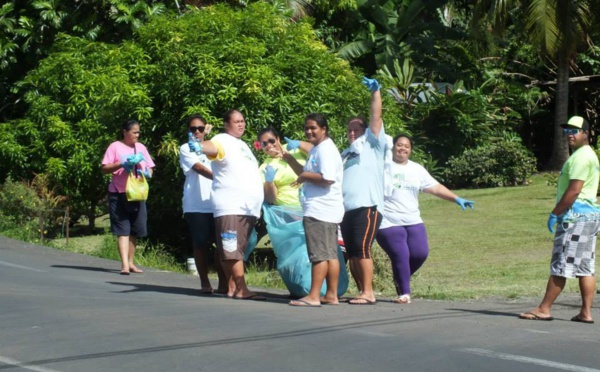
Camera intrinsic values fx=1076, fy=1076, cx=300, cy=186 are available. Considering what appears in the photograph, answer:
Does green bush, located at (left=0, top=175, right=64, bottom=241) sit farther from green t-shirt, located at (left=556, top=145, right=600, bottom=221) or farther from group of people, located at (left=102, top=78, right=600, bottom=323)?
green t-shirt, located at (left=556, top=145, right=600, bottom=221)

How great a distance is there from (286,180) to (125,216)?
2494mm

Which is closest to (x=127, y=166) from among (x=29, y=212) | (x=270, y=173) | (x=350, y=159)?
(x=270, y=173)

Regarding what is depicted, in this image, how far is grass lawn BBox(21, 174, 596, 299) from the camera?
12086 millimetres

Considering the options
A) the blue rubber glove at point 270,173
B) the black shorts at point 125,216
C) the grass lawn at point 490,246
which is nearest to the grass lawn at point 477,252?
the grass lawn at point 490,246

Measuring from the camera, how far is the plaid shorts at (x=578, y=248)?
8.70m

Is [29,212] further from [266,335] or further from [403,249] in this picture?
[266,335]

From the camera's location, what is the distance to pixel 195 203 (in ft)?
35.7

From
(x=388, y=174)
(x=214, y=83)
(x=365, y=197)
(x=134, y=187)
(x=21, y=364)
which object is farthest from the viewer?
(x=214, y=83)

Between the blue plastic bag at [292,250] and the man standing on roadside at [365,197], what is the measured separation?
0.48 meters

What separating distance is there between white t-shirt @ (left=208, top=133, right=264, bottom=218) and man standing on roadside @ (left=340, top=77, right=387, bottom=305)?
89 cm

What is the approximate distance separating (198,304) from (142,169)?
3174 mm

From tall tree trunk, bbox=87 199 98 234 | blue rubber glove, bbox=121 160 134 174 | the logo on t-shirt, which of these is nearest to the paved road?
the logo on t-shirt

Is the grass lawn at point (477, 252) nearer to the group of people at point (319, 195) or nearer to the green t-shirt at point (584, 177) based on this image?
the group of people at point (319, 195)

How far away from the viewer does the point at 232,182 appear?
394 inches
